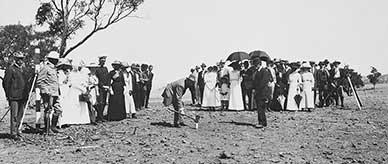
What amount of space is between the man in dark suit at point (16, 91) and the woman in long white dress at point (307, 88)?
10.9 meters

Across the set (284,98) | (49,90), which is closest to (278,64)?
(284,98)

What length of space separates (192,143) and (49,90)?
148 inches

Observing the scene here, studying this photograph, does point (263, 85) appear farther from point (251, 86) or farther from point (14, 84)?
point (14, 84)

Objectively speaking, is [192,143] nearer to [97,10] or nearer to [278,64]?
[278,64]

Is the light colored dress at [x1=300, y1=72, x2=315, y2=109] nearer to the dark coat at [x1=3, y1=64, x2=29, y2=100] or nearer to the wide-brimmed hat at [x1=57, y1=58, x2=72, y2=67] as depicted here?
the wide-brimmed hat at [x1=57, y1=58, x2=72, y2=67]

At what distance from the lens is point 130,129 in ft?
40.5

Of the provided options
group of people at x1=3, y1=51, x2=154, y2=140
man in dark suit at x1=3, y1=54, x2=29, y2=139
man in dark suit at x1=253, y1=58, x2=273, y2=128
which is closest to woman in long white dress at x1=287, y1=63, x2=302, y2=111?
man in dark suit at x1=253, y1=58, x2=273, y2=128

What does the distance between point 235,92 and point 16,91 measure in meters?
8.93

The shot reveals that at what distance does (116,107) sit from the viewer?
14.1 m

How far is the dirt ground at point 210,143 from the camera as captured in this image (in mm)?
9320

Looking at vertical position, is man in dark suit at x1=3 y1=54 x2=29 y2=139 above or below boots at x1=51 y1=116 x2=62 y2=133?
above

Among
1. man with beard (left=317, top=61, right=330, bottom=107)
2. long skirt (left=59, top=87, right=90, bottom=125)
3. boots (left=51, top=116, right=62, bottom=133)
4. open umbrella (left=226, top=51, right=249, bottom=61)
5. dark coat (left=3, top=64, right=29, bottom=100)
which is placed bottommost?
boots (left=51, top=116, right=62, bottom=133)

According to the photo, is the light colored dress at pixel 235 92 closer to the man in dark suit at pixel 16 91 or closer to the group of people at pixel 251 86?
the group of people at pixel 251 86

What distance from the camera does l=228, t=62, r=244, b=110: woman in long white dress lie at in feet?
57.3
